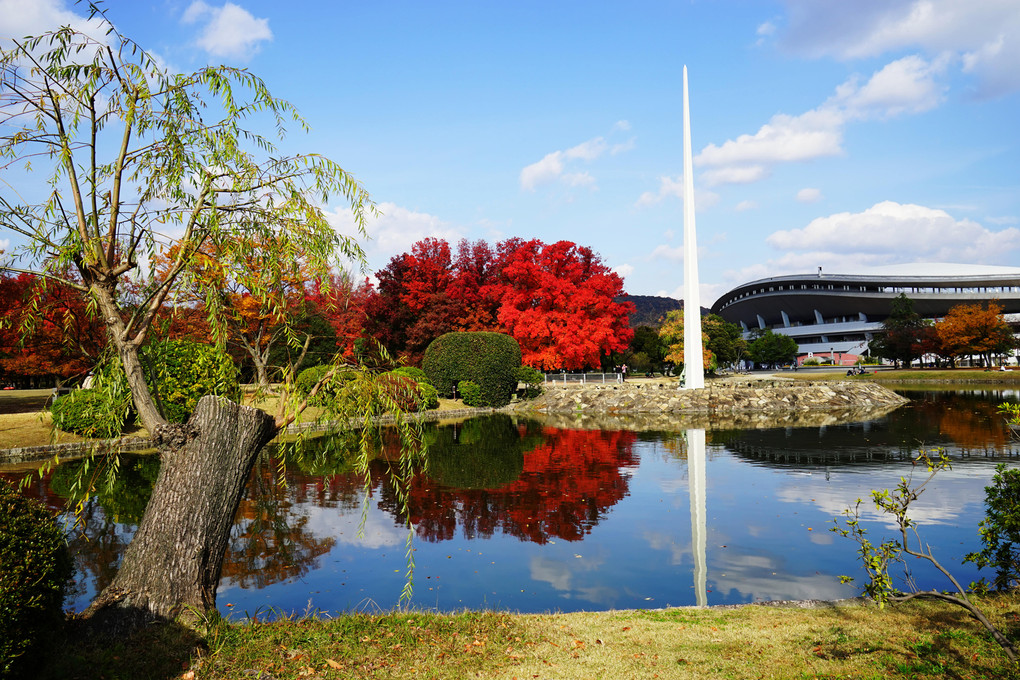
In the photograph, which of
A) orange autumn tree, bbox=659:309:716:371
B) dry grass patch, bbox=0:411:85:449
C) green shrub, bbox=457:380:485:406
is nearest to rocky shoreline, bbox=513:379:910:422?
green shrub, bbox=457:380:485:406

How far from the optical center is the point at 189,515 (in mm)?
5312

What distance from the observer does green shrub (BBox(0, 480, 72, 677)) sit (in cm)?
372

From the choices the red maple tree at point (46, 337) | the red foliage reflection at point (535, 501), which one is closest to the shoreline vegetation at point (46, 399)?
the red maple tree at point (46, 337)

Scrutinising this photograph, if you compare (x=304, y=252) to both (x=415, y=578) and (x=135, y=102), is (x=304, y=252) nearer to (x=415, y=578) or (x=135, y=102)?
(x=135, y=102)

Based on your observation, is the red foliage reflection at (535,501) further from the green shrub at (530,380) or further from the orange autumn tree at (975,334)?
the orange autumn tree at (975,334)

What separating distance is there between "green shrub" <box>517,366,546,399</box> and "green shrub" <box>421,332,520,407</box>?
137 centimetres

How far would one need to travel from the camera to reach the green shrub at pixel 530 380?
3491 centimetres

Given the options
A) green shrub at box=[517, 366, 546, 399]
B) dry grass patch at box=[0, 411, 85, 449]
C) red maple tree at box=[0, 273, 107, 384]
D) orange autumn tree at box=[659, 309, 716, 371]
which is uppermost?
orange autumn tree at box=[659, 309, 716, 371]

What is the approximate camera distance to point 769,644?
17.0 ft

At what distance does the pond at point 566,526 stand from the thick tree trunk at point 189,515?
914mm

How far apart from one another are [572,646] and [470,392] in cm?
2740

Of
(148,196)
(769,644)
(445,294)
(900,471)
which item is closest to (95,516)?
(148,196)

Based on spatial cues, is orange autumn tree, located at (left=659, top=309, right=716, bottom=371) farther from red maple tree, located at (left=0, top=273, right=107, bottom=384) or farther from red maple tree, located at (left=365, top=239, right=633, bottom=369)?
red maple tree, located at (left=0, top=273, right=107, bottom=384)

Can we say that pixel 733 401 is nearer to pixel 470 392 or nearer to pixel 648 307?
pixel 470 392
